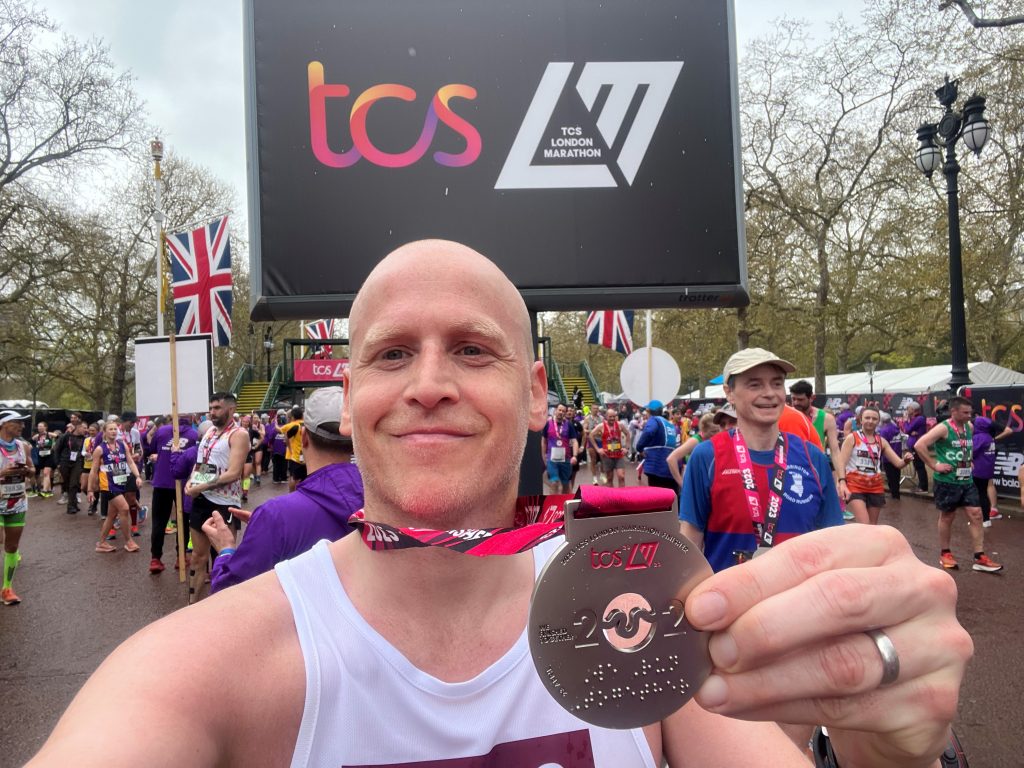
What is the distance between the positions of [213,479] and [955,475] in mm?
8383

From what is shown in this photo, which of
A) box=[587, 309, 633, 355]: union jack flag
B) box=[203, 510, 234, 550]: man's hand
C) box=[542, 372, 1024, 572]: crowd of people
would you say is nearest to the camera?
box=[203, 510, 234, 550]: man's hand

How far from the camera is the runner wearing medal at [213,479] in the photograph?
22.7ft

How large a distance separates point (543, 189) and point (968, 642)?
6.33ft

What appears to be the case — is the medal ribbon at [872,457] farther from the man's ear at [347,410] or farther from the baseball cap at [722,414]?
the man's ear at [347,410]

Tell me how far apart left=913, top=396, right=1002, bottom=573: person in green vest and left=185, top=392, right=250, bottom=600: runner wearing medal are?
797cm

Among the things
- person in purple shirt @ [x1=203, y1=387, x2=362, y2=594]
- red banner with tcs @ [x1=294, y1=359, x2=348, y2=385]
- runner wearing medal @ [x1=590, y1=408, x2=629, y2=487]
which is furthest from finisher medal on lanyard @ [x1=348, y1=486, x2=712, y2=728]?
red banner with tcs @ [x1=294, y1=359, x2=348, y2=385]

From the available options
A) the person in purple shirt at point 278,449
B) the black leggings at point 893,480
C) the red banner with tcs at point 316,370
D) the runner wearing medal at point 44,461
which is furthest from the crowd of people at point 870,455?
the red banner with tcs at point 316,370

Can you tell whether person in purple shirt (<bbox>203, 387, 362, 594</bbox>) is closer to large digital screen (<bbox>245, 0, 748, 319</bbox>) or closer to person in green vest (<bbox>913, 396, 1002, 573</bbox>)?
large digital screen (<bbox>245, 0, 748, 319</bbox>)

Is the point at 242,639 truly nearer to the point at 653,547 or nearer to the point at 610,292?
the point at 653,547

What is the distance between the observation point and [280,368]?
35250mm

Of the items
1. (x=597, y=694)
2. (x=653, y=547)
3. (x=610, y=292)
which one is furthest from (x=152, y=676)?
(x=610, y=292)

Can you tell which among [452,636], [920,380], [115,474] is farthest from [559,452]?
[920,380]

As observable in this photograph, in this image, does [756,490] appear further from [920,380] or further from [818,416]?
[920,380]

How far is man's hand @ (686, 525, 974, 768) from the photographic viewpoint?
0.90 m
